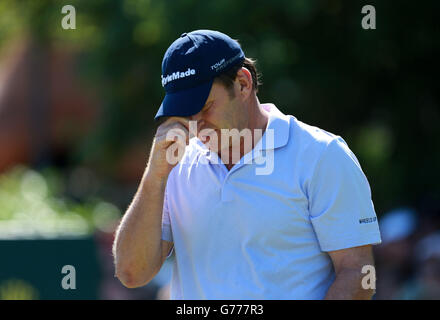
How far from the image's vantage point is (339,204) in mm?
2643

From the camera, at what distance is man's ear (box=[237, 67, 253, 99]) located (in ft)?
9.44

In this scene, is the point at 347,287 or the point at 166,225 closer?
the point at 347,287

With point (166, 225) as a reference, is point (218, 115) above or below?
above

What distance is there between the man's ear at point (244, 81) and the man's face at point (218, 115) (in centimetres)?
5

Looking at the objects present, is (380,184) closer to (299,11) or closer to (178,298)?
(299,11)

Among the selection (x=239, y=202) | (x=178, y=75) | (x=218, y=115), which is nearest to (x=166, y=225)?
(x=239, y=202)

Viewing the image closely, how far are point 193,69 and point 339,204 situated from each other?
29.7 inches

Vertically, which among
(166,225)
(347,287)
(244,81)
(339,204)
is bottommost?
(347,287)

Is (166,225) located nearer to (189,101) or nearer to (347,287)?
(189,101)

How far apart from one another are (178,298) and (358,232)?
0.78 meters

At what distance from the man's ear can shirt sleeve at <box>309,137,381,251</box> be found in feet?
1.39

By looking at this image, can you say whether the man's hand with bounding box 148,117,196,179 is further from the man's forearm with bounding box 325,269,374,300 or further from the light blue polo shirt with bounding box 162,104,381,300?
the man's forearm with bounding box 325,269,374,300

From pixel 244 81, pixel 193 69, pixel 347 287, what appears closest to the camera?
pixel 347 287

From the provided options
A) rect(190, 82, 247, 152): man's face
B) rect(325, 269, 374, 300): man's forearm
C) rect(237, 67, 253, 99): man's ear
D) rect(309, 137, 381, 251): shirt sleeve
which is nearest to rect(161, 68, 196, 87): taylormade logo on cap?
rect(190, 82, 247, 152): man's face
